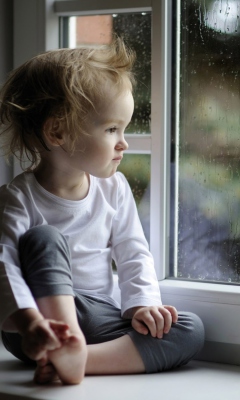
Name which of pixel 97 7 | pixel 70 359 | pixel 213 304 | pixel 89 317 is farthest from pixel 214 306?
pixel 97 7

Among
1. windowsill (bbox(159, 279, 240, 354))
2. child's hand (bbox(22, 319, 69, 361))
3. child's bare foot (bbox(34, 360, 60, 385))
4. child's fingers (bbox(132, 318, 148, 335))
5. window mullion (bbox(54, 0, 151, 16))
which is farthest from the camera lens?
window mullion (bbox(54, 0, 151, 16))

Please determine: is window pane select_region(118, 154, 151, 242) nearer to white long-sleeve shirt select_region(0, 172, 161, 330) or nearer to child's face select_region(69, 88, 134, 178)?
white long-sleeve shirt select_region(0, 172, 161, 330)

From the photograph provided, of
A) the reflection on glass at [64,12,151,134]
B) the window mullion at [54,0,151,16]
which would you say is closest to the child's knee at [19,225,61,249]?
the reflection on glass at [64,12,151,134]

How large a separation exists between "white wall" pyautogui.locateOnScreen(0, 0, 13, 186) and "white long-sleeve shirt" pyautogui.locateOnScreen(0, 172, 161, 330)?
0.26 meters

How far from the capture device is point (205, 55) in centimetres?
155

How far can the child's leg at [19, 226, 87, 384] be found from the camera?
1238 mm

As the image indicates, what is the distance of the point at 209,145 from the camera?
157 cm

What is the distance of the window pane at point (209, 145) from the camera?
1.53 m

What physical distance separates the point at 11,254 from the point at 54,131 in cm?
26

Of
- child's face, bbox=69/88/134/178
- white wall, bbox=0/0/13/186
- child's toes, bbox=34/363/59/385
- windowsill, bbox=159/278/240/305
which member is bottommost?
child's toes, bbox=34/363/59/385

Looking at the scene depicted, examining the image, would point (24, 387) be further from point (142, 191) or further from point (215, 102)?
point (215, 102)

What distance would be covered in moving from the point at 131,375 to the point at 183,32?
73 centimetres

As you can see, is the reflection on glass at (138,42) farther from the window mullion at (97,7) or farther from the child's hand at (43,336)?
the child's hand at (43,336)

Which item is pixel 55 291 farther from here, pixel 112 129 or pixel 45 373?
pixel 112 129
